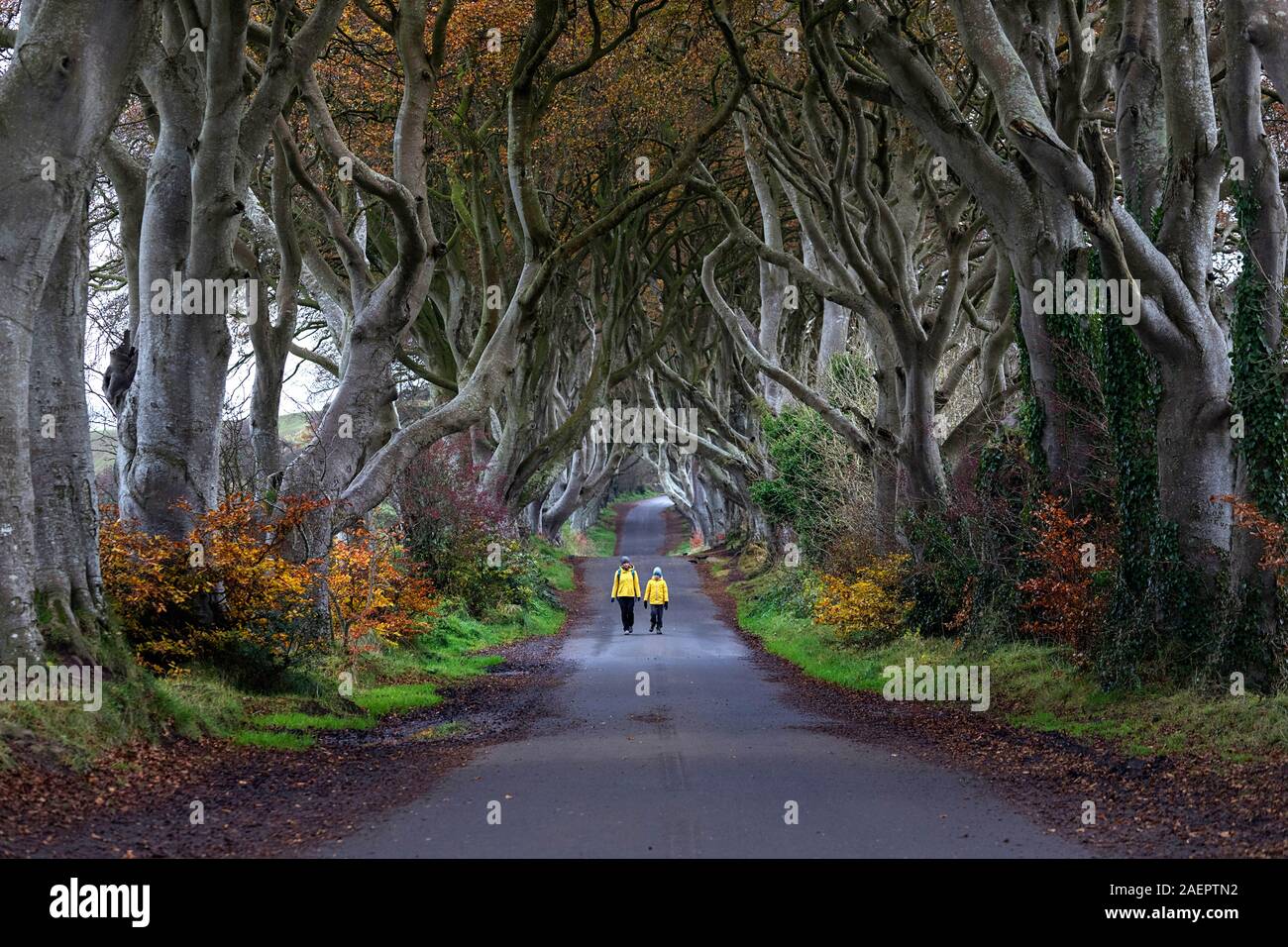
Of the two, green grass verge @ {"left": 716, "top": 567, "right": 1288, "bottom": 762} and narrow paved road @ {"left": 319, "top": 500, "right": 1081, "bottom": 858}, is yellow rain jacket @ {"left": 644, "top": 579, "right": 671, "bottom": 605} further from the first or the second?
narrow paved road @ {"left": 319, "top": 500, "right": 1081, "bottom": 858}

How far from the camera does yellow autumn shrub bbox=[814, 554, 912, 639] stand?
64.9 ft

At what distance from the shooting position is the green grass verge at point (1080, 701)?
10.2m

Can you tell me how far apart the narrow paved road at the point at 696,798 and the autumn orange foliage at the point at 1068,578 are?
3123mm

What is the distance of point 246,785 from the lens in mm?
9375

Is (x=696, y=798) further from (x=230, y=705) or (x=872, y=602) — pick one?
(x=872, y=602)

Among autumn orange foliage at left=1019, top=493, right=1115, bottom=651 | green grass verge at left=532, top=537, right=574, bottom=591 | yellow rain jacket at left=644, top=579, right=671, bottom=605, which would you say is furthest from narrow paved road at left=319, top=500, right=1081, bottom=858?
green grass verge at left=532, top=537, right=574, bottom=591

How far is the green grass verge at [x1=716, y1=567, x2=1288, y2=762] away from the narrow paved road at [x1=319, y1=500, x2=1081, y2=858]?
79.1 inches

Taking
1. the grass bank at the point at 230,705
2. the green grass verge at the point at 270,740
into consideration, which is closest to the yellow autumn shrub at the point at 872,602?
the grass bank at the point at 230,705

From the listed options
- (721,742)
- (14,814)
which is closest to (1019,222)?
(721,742)

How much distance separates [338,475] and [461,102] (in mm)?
9066

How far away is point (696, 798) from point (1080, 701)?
5.66 metres

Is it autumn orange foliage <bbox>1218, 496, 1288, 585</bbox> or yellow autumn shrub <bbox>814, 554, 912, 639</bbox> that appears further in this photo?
yellow autumn shrub <bbox>814, 554, 912, 639</bbox>

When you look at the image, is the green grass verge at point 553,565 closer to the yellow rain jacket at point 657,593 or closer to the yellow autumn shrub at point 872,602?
the yellow rain jacket at point 657,593

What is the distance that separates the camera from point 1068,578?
14203 millimetres
